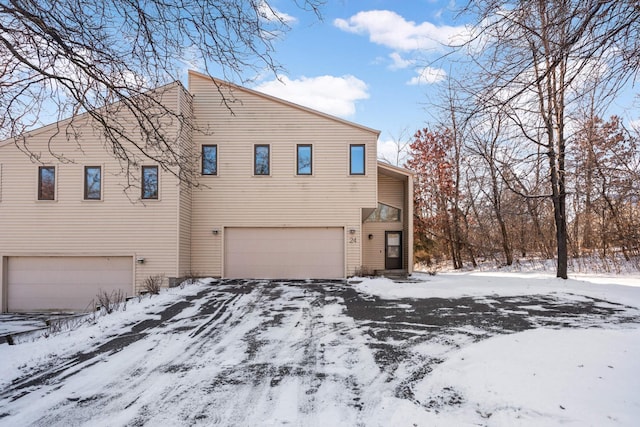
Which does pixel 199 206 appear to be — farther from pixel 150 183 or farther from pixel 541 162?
pixel 541 162

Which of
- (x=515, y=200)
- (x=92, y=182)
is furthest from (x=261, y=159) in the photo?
(x=515, y=200)

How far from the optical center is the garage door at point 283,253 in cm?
1268

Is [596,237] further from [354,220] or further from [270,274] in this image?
[270,274]

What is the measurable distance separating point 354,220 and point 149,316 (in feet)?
24.4

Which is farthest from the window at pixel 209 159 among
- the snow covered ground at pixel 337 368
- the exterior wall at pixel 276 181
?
the snow covered ground at pixel 337 368

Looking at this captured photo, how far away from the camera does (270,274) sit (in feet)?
41.5

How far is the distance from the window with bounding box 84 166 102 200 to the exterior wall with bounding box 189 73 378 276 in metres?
2.96

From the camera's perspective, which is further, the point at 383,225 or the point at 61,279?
the point at 383,225

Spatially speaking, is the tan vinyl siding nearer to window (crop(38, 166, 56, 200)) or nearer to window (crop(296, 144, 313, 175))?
window (crop(296, 144, 313, 175))

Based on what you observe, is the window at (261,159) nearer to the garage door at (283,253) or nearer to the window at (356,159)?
the garage door at (283,253)

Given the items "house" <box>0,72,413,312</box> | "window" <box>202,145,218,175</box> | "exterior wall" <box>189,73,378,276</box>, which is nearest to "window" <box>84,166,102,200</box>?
"house" <box>0,72,413,312</box>

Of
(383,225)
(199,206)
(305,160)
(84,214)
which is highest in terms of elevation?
(305,160)

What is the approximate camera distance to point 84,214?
38.7ft

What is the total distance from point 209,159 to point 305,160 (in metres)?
3.37
